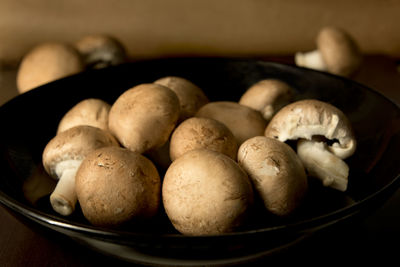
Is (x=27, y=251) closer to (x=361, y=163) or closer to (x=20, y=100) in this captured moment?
(x=20, y=100)

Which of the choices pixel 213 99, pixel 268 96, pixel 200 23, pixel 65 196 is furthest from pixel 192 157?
pixel 200 23

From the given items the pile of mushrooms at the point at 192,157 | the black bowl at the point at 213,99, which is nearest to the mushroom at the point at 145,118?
the pile of mushrooms at the point at 192,157

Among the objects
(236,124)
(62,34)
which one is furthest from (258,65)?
(62,34)

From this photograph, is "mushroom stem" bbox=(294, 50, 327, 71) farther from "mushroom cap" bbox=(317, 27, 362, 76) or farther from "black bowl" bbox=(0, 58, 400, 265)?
"black bowl" bbox=(0, 58, 400, 265)

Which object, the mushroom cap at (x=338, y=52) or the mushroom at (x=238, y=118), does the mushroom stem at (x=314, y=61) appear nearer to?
the mushroom cap at (x=338, y=52)

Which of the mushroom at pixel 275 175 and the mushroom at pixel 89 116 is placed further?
the mushroom at pixel 89 116

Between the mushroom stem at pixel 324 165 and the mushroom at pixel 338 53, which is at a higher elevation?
the mushroom at pixel 338 53
